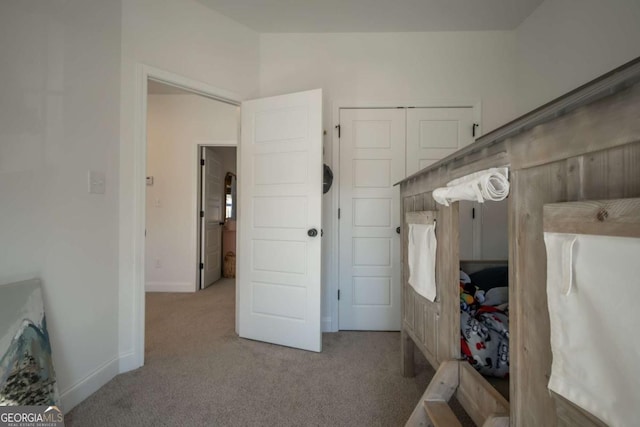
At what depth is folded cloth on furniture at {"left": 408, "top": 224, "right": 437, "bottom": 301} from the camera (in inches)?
47.4

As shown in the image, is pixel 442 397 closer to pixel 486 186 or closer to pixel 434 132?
pixel 486 186

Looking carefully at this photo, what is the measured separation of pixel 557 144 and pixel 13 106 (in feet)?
6.88

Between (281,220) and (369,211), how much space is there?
862mm

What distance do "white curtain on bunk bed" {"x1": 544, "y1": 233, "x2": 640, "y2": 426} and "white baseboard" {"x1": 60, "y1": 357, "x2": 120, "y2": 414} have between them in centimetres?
213

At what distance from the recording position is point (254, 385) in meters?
1.59

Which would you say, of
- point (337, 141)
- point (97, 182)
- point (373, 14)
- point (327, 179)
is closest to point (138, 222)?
point (97, 182)

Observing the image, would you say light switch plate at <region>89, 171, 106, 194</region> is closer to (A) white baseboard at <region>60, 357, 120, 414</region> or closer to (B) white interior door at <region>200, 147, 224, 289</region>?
(A) white baseboard at <region>60, 357, 120, 414</region>

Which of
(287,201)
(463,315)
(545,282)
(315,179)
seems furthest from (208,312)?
(545,282)

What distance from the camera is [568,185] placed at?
58 centimetres

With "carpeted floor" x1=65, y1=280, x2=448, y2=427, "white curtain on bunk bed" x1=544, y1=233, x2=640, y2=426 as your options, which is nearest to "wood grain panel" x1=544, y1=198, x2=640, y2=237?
"white curtain on bunk bed" x1=544, y1=233, x2=640, y2=426

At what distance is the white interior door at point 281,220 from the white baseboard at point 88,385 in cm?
86

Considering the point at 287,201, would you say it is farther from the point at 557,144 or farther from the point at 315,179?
the point at 557,144

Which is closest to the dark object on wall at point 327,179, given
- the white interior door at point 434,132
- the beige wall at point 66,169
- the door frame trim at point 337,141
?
the door frame trim at point 337,141

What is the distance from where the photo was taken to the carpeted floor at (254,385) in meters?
1.34
